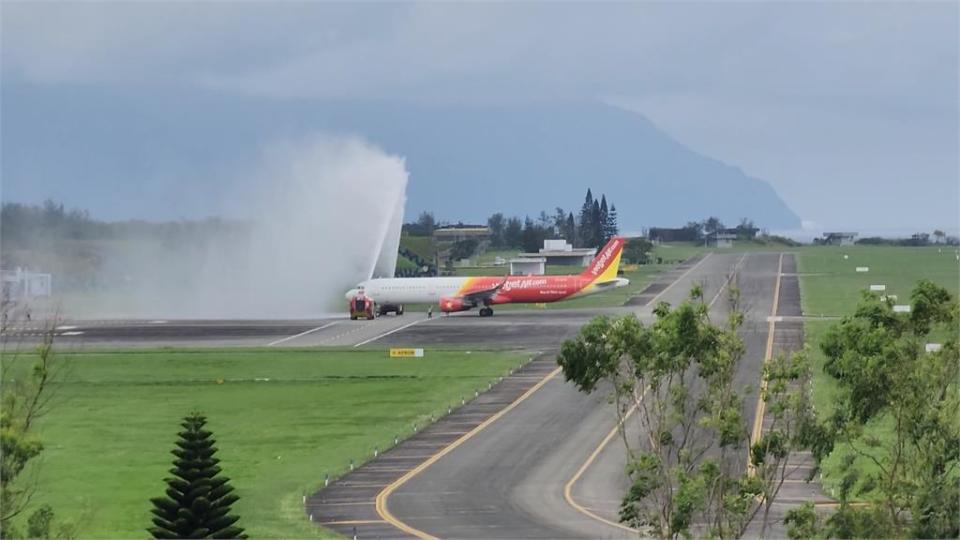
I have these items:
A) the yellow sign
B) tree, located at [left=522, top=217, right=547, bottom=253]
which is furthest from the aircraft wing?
the yellow sign

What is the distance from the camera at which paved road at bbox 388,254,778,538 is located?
163 feet

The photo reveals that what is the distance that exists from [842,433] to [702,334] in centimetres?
478

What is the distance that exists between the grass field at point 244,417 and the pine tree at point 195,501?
92.8 inches

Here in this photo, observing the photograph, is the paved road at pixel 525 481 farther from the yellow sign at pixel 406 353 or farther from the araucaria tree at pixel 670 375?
the yellow sign at pixel 406 353

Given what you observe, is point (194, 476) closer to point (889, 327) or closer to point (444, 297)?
point (889, 327)

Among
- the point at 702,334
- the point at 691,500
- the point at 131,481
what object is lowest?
the point at 131,481

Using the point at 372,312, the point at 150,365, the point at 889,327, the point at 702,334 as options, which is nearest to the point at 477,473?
the point at 702,334

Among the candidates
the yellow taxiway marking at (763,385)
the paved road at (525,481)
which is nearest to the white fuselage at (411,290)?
the yellow taxiway marking at (763,385)

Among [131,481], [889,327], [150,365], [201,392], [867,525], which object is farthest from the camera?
[150,365]

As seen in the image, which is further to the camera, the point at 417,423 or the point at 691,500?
the point at 417,423

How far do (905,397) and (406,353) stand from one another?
72.5m

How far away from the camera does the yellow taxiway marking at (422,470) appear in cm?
4928

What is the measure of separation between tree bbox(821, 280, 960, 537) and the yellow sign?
69.7m

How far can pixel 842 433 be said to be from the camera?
112ft
